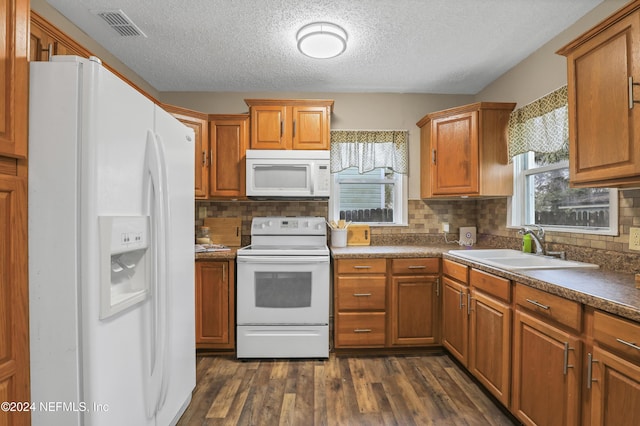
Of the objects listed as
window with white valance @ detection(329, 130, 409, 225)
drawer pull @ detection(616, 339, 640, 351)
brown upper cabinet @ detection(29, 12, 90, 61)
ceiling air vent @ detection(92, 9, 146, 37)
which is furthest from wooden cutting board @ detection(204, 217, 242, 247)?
drawer pull @ detection(616, 339, 640, 351)

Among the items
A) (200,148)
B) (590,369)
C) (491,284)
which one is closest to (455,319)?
A: (491,284)

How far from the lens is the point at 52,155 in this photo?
0.94m

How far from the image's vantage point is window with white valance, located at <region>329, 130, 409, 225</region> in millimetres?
3264

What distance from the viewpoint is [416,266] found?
264cm

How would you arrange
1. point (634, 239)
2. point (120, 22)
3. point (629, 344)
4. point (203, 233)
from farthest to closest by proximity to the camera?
point (203, 233) → point (120, 22) → point (634, 239) → point (629, 344)

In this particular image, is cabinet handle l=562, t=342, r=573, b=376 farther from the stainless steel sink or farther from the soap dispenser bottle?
the soap dispenser bottle

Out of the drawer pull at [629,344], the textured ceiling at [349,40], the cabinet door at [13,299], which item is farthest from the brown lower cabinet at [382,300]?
the cabinet door at [13,299]

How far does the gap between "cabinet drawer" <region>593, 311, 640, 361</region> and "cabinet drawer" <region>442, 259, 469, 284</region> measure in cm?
102

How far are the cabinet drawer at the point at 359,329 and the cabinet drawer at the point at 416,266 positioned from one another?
44cm

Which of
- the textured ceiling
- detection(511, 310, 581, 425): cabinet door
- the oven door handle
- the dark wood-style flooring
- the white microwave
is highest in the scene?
the textured ceiling

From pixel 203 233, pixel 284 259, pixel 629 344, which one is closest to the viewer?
pixel 629 344

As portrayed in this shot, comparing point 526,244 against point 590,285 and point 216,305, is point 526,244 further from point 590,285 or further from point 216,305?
point 216,305

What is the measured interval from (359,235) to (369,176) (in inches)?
26.0

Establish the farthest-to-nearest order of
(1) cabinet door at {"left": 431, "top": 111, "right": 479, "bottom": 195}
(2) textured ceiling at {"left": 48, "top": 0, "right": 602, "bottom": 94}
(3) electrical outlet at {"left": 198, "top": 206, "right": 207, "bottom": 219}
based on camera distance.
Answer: (3) electrical outlet at {"left": 198, "top": 206, "right": 207, "bottom": 219} → (1) cabinet door at {"left": 431, "top": 111, "right": 479, "bottom": 195} → (2) textured ceiling at {"left": 48, "top": 0, "right": 602, "bottom": 94}
